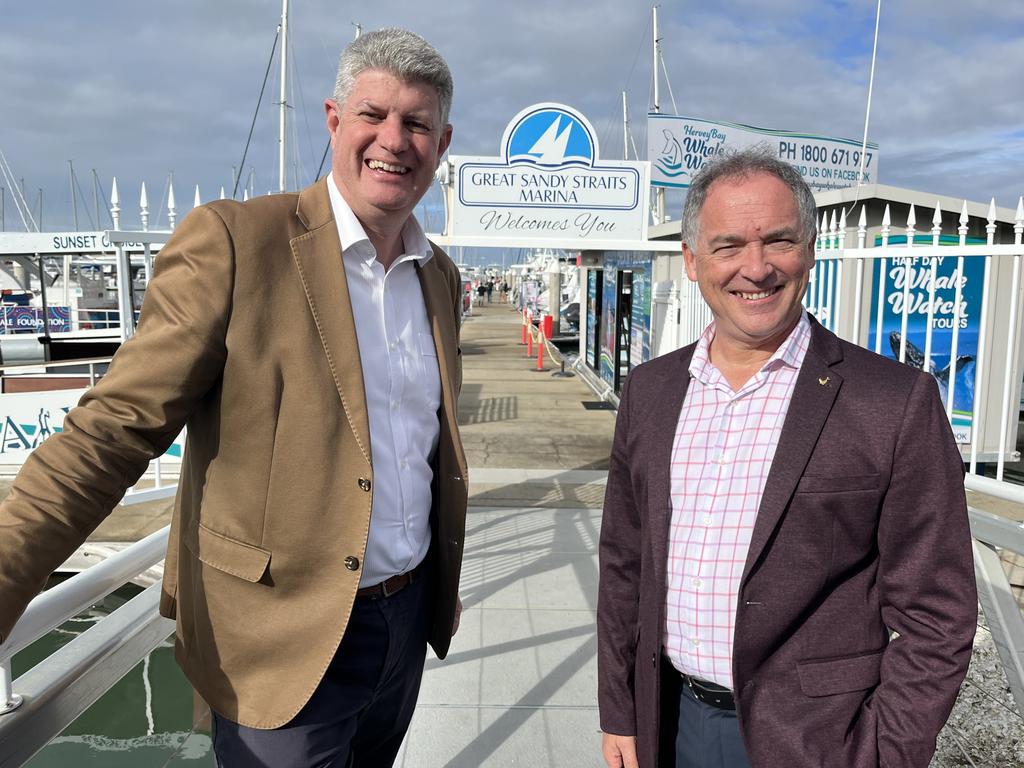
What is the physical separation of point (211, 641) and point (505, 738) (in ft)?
6.70

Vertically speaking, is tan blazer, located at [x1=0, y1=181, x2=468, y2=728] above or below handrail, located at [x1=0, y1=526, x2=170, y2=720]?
above

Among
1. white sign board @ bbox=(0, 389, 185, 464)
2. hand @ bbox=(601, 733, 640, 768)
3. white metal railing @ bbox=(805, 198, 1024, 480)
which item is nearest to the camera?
hand @ bbox=(601, 733, 640, 768)

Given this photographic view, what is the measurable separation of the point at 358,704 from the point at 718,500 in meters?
0.94

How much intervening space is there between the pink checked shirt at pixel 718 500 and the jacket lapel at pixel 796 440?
5 cm

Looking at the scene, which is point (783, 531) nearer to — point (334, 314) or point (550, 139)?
point (334, 314)

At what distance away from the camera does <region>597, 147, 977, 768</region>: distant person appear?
1.39 meters

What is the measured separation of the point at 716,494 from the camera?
1.56 metres

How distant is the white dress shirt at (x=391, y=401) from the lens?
67.0 inches

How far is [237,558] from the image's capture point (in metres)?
1.54

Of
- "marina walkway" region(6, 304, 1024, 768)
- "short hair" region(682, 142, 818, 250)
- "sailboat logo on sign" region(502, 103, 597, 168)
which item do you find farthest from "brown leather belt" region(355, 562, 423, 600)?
"sailboat logo on sign" region(502, 103, 597, 168)

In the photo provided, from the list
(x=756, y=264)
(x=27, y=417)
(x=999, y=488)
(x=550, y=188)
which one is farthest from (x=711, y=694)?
(x=27, y=417)

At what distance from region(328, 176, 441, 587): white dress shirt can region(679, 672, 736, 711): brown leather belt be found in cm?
69

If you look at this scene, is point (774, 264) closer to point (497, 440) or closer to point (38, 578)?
point (38, 578)

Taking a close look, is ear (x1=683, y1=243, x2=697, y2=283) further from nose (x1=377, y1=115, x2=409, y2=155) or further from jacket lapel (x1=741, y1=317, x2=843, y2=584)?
nose (x1=377, y1=115, x2=409, y2=155)
